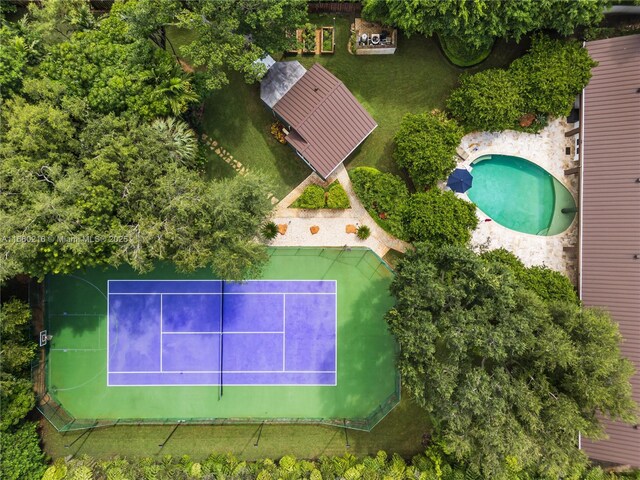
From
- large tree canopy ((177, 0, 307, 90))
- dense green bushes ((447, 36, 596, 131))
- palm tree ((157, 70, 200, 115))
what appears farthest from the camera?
dense green bushes ((447, 36, 596, 131))

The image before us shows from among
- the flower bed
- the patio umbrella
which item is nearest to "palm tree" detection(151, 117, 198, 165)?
the flower bed

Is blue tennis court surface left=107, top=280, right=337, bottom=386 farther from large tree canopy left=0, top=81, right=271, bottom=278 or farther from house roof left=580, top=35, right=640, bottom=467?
house roof left=580, top=35, right=640, bottom=467

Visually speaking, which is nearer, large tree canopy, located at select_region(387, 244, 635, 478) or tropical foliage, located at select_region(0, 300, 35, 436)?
large tree canopy, located at select_region(387, 244, 635, 478)

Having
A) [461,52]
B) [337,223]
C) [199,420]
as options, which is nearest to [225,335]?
[199,420]

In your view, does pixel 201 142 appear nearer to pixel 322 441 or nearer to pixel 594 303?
pixel 322 441

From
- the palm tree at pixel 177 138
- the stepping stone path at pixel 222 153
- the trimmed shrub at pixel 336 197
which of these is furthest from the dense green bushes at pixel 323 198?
the palm tree at pixel 177 138

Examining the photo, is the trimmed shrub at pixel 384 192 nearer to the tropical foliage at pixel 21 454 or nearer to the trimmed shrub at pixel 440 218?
the trimmed shrub at pixel 440 218

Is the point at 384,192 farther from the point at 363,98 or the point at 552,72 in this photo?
the point at 552,72
